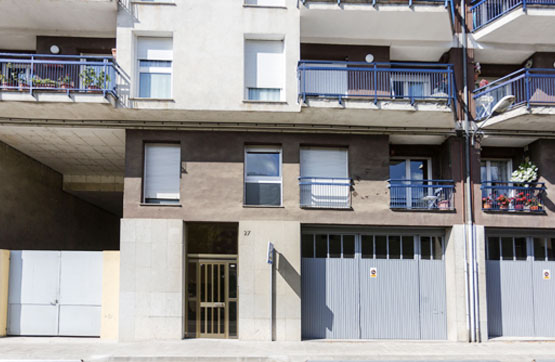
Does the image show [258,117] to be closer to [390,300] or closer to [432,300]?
[390,300]

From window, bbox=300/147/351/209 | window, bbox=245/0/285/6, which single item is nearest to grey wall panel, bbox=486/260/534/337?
window, bbox=300/147/351/209

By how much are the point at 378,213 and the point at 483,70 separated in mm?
5866

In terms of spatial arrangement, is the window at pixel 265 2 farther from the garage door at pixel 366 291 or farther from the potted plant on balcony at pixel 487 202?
the potted plant on balcony at pixel 487 202

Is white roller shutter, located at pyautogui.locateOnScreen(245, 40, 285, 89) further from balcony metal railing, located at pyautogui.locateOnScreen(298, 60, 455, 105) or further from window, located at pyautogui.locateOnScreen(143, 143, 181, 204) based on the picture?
window, located at pyautogui.locateOnScreen(143, 143, 181, 204)

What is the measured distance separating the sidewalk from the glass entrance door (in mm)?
455

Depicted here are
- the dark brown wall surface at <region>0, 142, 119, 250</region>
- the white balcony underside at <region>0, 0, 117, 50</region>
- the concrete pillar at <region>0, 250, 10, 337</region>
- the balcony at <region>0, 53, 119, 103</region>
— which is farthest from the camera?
the dark brown wall surface at <region>0, 142, 119, 250</region>

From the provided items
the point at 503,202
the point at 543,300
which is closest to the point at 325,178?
the point at 503,202

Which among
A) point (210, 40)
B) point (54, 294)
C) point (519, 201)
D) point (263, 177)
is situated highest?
point (210, 40)

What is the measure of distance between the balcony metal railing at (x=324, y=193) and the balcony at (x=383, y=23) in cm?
414

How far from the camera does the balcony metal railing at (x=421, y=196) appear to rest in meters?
14.2

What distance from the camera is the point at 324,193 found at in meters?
14.3

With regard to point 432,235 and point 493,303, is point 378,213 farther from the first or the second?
point 493,303

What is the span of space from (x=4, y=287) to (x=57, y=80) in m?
5.94

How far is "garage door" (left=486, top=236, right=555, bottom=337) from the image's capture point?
14.3m
